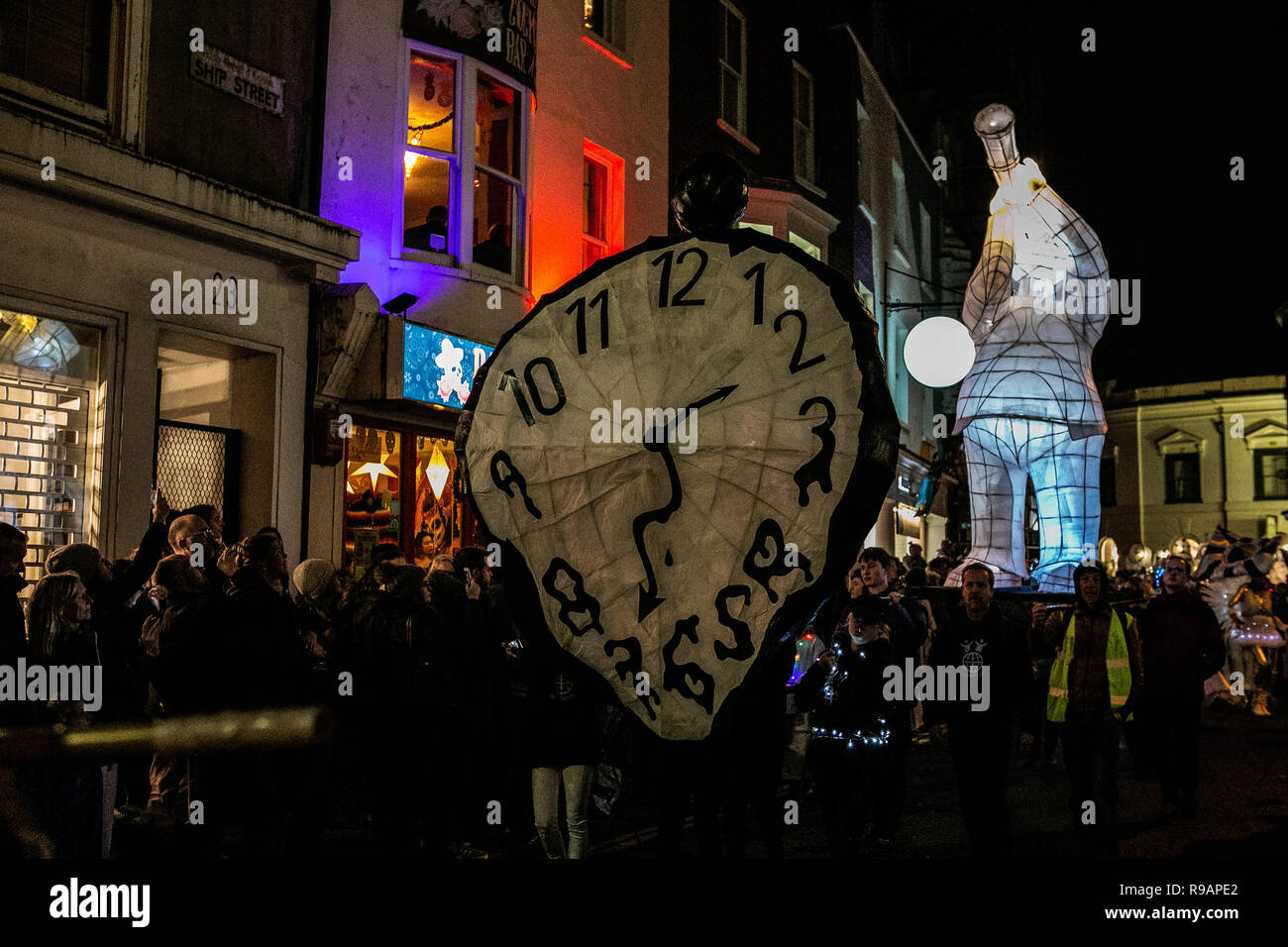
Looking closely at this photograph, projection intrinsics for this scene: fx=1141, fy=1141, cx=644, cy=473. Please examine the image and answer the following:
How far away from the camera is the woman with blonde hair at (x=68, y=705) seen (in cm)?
459

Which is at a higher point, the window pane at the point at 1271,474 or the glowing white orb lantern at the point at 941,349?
the window pane at the point at 1271,474

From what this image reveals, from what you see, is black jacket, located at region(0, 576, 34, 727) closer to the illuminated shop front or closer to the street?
the street

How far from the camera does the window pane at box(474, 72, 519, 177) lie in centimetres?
1312

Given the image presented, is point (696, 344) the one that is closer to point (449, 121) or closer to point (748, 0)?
point (449, 121)

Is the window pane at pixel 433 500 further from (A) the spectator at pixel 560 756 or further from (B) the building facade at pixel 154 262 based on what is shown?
(A) the spectator at pixel 560 756

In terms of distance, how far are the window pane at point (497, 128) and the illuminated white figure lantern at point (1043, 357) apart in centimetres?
567

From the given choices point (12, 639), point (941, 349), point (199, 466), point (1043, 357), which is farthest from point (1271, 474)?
point (12, 639)

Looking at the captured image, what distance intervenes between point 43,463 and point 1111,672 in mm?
7612

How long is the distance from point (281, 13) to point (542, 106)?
4.15 metres

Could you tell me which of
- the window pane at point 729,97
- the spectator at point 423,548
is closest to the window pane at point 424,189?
the spectator at point 423,548

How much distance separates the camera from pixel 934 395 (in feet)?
109
